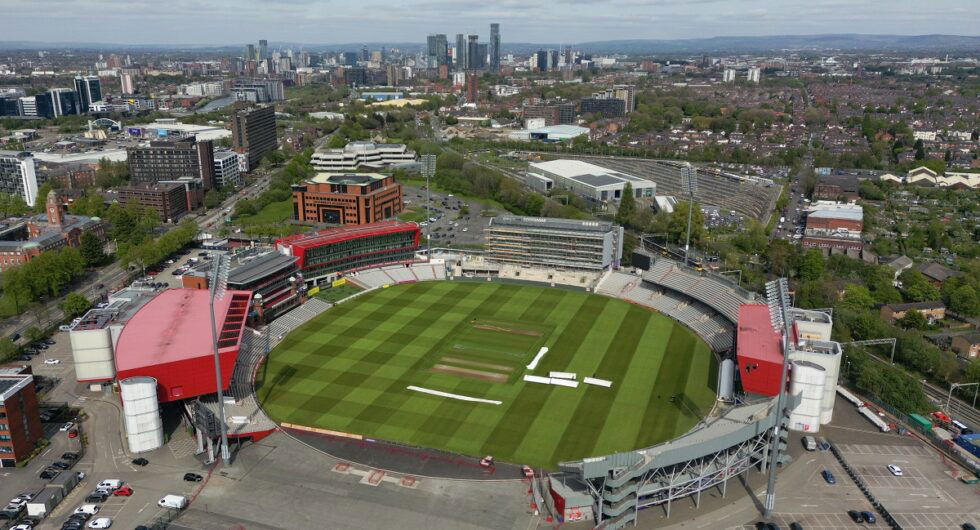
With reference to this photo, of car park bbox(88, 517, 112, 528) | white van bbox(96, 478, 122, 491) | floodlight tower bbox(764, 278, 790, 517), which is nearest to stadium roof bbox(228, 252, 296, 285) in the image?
white van bbox(96, 478, 122, 491)

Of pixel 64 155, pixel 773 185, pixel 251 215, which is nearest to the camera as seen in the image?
pixel 251 215

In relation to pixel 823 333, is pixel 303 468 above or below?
below

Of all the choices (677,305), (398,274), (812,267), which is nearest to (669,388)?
(677,305)

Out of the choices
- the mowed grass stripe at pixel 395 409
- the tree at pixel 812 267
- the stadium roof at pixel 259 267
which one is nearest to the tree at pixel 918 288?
the tree at pixel 812 267

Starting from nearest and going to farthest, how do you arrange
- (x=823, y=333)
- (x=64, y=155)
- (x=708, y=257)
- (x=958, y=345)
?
(x=823, y=333)
(x=958, y=345)
(x=708, y=257)
(x=64, y=155)

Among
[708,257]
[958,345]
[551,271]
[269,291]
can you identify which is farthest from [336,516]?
→ [708,257]

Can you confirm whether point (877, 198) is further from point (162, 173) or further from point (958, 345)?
point (162, 173)

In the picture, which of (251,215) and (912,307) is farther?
(251,215)
